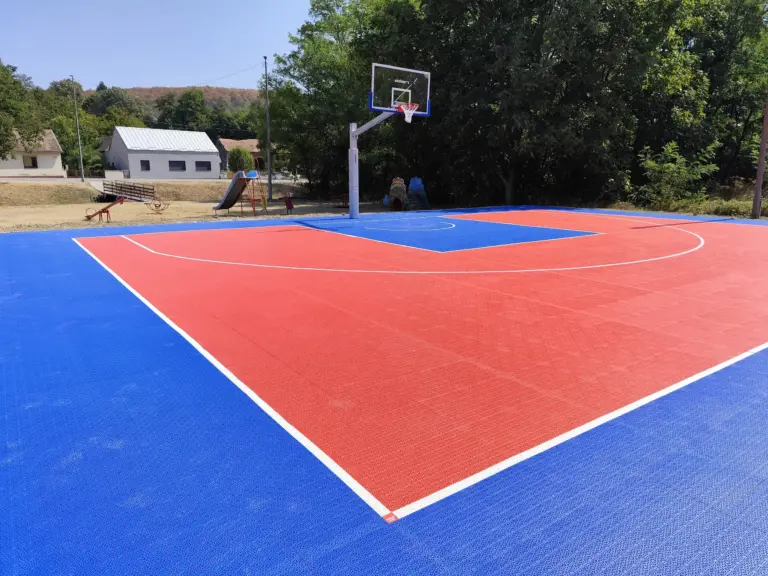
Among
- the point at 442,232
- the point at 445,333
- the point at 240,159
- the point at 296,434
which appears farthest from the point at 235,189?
the point at 240,159

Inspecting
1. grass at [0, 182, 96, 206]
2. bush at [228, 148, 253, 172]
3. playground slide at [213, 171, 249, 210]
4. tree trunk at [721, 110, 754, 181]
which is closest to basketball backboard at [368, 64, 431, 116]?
playground slide at [213, 171, 249, 210]

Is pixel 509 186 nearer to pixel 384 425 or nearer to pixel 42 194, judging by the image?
pixel 384 425

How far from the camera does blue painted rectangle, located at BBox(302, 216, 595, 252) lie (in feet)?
40.3

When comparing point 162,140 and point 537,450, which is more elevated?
point 162,140

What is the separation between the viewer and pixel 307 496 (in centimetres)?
290

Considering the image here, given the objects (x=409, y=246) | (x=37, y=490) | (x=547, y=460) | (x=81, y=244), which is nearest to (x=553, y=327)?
(x=547, y=460)

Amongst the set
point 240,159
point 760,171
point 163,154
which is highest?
point 240,159

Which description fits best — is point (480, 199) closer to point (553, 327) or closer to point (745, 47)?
point (745, 47)

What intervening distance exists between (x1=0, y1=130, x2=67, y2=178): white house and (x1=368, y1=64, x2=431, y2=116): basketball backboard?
43.4m

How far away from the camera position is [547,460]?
10.7ft

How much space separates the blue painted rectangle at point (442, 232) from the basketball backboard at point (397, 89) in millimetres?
3563

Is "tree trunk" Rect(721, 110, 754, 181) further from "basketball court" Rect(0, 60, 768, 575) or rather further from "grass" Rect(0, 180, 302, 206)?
"grass" Rect(0, 180, 302, 206)

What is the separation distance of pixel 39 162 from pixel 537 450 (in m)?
58.9

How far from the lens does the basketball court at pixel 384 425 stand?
254cm
